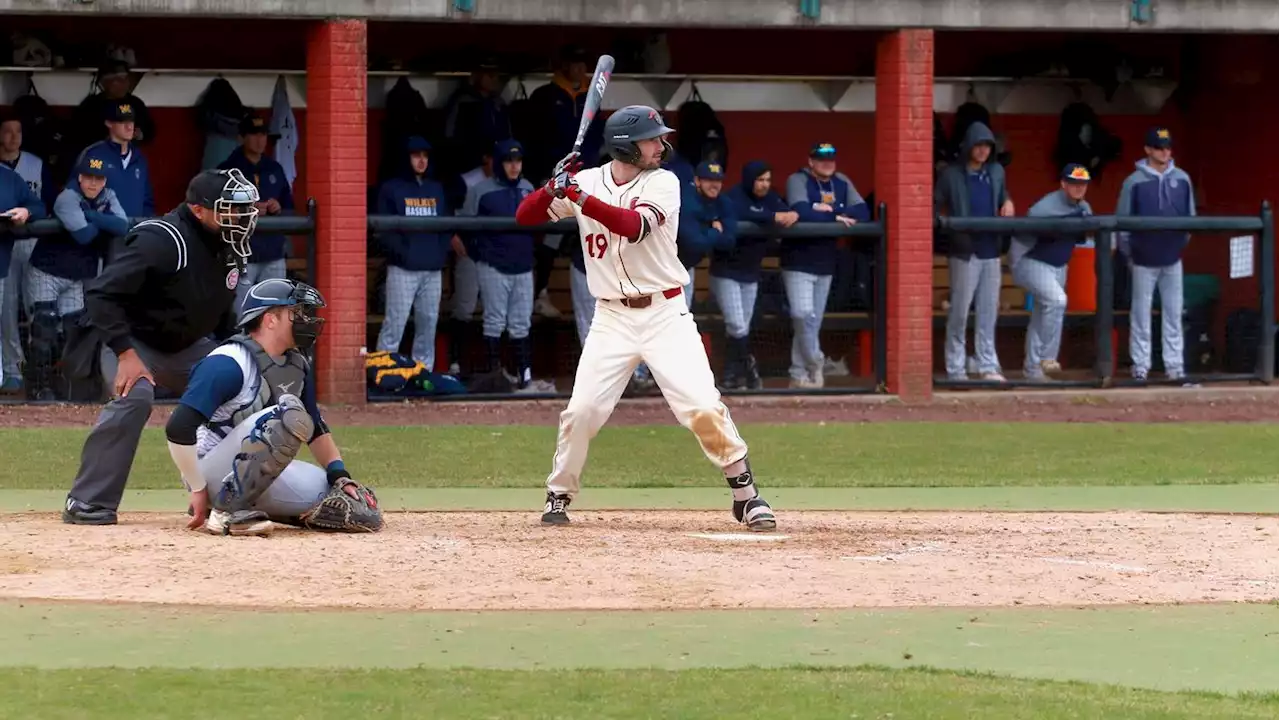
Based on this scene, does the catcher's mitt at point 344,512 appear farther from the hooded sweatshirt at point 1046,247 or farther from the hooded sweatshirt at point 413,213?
the hooded sweatshirt at point 1046,247

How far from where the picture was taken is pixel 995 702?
550cm

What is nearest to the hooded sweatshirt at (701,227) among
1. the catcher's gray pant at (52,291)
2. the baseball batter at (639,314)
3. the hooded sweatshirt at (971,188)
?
the hooded sweatshirt at (971,188)

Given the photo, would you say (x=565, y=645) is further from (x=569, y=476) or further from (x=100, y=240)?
(x=100, y=240)

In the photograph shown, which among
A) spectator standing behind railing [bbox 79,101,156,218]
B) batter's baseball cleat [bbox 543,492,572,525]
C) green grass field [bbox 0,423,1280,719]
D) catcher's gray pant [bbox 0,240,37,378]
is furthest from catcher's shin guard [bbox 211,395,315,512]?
spectator standing behind railing [bbox 79,101,156,218]

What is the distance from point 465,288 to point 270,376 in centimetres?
743

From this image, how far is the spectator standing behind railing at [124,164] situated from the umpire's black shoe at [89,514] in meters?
6.28

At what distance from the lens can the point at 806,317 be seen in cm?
1620

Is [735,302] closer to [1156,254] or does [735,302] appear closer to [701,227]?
[701,227]

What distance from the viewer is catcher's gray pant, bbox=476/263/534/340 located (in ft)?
51.8

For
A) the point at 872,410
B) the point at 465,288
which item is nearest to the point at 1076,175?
the point at 872,410

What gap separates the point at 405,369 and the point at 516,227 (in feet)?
4.44

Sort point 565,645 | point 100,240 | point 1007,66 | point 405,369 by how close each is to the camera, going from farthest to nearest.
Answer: point 1007,66 → point 405,369 → point 100,240 → point 565,645

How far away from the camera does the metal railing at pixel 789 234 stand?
15.5 m

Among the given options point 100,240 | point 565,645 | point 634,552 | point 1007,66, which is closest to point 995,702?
point 565,645
